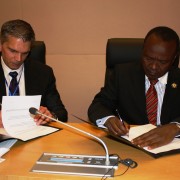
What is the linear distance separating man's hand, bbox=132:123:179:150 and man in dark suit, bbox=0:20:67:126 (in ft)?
1.85

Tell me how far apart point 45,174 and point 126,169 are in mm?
334

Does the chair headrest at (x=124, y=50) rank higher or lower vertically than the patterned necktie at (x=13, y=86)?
higher

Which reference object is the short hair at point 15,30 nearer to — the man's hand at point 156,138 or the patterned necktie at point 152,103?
the patterned necktie at point 152,103

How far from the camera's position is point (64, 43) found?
300 centimetres

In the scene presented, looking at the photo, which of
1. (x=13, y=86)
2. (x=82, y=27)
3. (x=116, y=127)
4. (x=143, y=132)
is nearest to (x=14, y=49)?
(x=13, y=86)

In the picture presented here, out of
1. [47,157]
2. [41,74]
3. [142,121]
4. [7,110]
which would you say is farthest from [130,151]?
[41,74]

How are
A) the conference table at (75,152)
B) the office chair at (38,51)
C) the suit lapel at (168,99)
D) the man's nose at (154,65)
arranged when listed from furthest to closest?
the office chair at (38,51), the suit lapel at (168,99), the man's nose at (154,65), the conference table at (75,152)

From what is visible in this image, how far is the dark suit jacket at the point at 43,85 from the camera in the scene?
2.05 m

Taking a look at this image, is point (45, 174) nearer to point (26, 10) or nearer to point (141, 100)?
point (141, 100)

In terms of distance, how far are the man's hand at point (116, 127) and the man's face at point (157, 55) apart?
0.45 meters

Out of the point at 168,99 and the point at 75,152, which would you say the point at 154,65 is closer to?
the point at 168,99

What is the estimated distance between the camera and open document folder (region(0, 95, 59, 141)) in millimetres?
1480

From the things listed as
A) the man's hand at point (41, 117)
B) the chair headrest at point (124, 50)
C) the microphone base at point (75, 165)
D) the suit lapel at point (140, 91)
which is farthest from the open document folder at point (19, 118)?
the chair headrest at point (124, 50)

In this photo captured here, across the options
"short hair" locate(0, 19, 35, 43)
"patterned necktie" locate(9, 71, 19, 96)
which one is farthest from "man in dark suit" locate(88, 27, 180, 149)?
"short hair" locate(0, 19, 35, 43)
